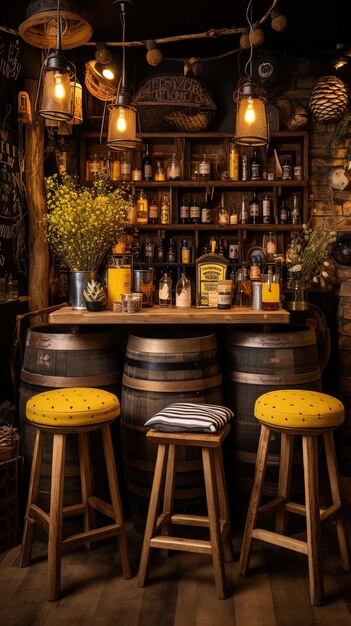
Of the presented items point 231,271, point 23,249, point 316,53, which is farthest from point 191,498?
point 316,53

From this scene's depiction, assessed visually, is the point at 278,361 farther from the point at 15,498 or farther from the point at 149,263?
the point at 149,263

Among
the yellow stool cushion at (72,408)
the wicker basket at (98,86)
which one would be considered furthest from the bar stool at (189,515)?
the wicker basket at (98,86)

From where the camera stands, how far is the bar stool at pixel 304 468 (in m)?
2.33

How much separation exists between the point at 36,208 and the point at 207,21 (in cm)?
192

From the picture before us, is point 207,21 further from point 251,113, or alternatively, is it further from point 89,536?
point 89,536

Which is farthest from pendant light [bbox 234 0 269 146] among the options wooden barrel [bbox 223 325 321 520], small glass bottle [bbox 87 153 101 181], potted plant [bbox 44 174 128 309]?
small glass bottle [bbox 87 153 101 181]

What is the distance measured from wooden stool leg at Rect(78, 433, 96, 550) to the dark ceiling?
2.92m

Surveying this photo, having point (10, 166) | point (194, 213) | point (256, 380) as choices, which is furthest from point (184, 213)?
point (256, 380)

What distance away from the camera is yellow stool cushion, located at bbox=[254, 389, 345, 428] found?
234cm

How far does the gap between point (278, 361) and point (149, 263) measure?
99.2 inches

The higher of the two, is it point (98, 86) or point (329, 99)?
point (98, 86)

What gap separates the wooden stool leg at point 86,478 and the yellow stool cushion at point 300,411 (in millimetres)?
789

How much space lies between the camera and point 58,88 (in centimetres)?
292

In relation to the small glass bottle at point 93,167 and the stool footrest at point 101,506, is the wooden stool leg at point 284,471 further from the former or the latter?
the small glass bottle at point 93,167
